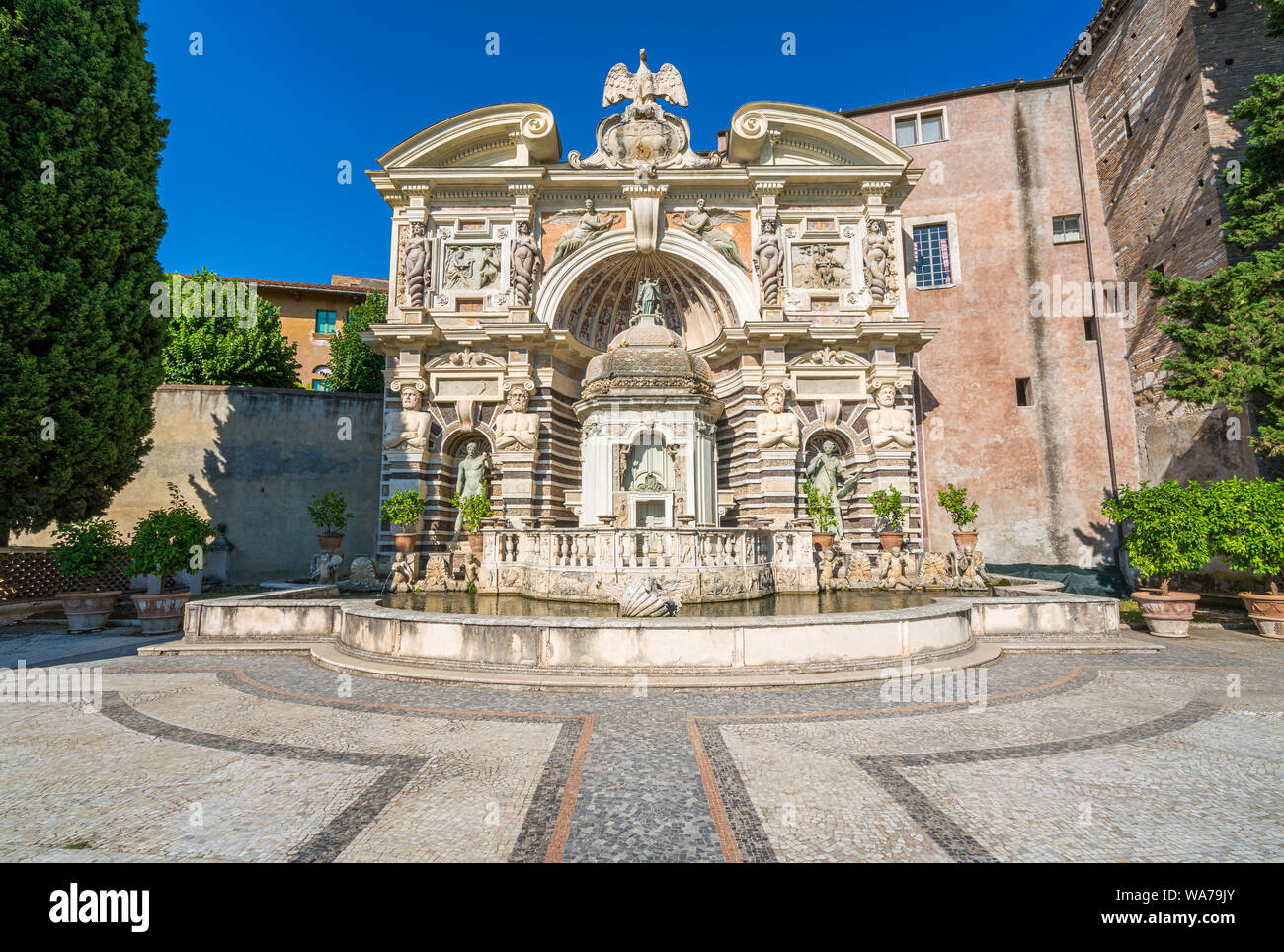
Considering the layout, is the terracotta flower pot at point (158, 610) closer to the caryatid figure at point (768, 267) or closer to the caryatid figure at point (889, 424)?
the caryatid figure at point (768, 267)

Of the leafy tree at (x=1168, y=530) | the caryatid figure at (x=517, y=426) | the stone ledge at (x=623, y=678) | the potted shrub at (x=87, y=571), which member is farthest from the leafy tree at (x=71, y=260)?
the leafy tree at (x=1168, y=530)

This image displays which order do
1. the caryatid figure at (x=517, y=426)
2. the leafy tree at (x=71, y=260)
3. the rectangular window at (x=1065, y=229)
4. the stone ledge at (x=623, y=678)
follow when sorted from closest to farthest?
the stone ledge at (x=623, y=678) → the leafy tree at (x=71, y=260) → the caryatid figure at (x=517, y=426) → the rectangular window at (x=1065, y=229)

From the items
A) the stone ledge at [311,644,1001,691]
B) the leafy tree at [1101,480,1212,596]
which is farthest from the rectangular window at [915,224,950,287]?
the stone ledge at [311,644,1001,691]

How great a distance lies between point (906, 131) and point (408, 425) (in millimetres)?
24044

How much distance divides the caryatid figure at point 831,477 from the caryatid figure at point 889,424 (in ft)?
4.23

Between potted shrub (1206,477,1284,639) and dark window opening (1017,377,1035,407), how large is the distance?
36.6 feet

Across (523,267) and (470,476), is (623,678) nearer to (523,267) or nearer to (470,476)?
(470,476)

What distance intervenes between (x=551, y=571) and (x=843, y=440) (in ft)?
42.2

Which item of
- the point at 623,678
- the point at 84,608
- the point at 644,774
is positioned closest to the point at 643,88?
the point at 623,678

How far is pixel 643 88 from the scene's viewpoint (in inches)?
855

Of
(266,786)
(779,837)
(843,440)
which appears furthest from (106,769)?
(843,440)

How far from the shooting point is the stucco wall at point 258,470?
66.0 feet

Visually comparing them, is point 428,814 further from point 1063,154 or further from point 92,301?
point 1063,154

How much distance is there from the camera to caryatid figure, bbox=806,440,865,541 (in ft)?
63.8
